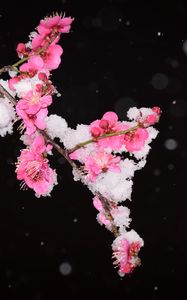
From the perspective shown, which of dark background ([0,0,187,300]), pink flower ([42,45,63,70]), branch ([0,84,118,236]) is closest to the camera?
branch ([0,84,118,236])

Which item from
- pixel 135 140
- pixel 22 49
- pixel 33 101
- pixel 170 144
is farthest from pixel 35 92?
pixel 170 144

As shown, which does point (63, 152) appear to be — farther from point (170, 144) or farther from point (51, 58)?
point (170, 144)

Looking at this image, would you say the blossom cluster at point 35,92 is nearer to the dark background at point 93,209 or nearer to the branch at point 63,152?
the branch at point 63,152

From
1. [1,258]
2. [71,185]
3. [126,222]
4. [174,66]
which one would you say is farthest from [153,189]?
[126,222]

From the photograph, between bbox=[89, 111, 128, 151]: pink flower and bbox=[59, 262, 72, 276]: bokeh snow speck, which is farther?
bbox=[59, 262, 72, 276]: bokeh snow speck

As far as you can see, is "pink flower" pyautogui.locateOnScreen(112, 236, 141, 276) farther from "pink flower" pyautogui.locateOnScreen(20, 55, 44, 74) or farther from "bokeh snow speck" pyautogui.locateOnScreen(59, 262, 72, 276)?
"bokeh snow speck" pyautogui.locateOnScreen(59, 262, 72, 276)

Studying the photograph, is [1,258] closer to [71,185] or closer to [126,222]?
[71,185]

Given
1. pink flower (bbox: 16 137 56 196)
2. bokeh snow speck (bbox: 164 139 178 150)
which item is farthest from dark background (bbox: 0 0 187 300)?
pink flower (bbox: 16 137 56 196)
